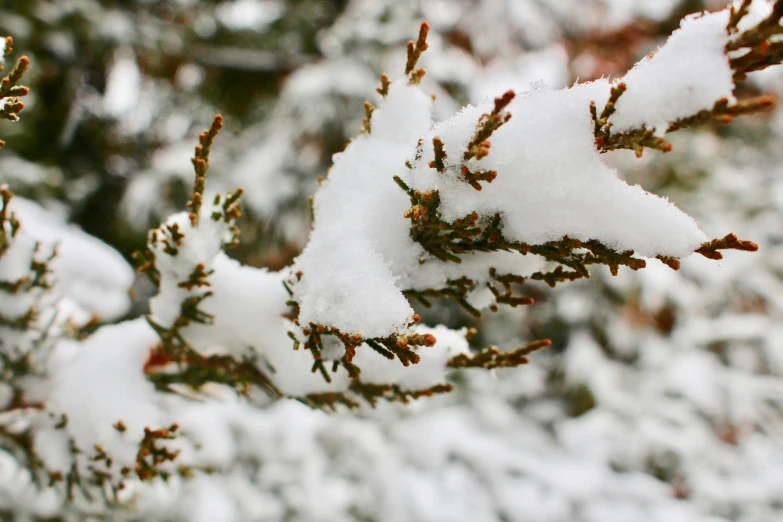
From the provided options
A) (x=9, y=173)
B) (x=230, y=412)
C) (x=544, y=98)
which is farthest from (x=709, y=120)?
(x=9, y=173)

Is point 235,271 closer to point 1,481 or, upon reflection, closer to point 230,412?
point 1,481

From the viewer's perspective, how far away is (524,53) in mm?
5727

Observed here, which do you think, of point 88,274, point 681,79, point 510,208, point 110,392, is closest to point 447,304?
point 88,274

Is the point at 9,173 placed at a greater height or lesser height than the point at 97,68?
lesser

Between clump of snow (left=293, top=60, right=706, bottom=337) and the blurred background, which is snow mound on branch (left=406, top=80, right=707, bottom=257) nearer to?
clump of snow (left=293, top=60, right=706, bottom=337)

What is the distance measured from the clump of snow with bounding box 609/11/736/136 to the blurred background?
2.98 m

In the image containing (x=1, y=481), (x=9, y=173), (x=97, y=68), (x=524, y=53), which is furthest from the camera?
(x=524, y=53)

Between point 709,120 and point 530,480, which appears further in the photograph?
point 530,480

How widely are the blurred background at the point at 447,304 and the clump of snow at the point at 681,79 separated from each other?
9.78 feet

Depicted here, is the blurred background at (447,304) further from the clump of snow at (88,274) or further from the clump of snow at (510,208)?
the clump of snow at (510,208)

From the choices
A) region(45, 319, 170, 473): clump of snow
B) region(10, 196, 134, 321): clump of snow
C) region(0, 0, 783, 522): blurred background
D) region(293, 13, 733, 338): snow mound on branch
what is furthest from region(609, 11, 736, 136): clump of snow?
region(0, 0, 783, 522): blurred background

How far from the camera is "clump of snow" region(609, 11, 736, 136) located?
35.9 inches

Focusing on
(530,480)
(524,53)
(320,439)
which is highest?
(524,53)

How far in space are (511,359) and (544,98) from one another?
65cm
